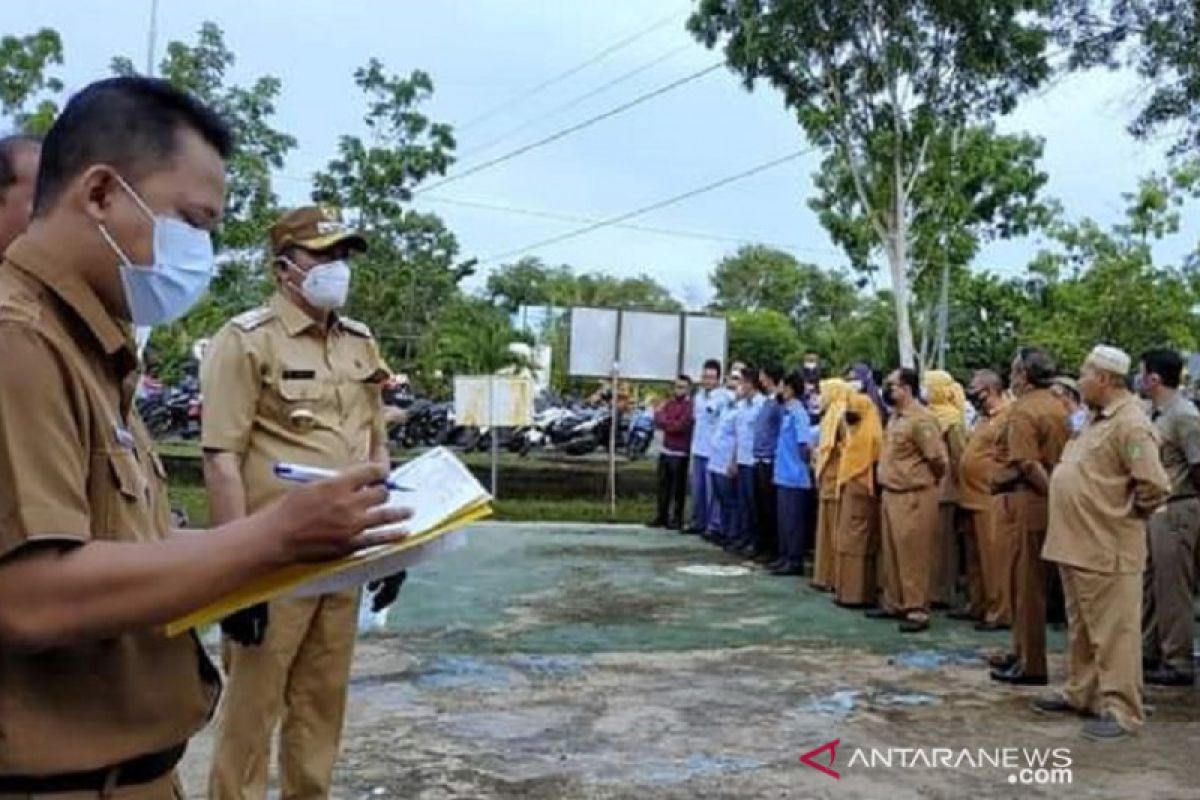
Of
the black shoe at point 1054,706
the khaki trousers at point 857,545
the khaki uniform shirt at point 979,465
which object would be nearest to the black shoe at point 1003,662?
the black shoe at point 1054,706

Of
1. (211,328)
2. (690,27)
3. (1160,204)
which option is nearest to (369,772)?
(211,328)

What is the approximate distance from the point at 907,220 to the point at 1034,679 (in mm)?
13456

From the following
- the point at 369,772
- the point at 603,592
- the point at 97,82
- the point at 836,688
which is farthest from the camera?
the point at 603,592

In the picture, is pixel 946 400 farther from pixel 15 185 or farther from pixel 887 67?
pixel 887 67

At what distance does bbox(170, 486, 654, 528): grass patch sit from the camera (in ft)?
43.8

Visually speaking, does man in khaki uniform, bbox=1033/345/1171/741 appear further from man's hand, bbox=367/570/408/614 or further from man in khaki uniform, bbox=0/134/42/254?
man in khaki uniform, bbox=0/134/42/254

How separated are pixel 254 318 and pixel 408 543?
1.96 metres

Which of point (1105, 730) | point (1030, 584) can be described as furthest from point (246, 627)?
point (1030, 584)

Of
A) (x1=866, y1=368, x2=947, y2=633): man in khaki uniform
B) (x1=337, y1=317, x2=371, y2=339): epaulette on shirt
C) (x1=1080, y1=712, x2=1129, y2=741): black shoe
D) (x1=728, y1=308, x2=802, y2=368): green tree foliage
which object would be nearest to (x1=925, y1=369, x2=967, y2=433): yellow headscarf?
(x1=866, y1=368, x2=947, y2=633): man in khaki uniform

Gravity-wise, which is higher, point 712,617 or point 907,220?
point 907,220

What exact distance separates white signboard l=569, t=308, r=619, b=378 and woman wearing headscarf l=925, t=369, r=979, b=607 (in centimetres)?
537

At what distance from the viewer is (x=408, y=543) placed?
65.2 inches

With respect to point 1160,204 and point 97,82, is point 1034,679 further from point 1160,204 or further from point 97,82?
point 1160,204

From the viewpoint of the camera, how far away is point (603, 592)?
28.8 feet
